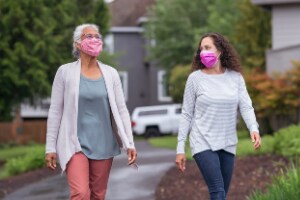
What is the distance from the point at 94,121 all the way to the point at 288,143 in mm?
7304

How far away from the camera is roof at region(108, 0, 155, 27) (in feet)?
147

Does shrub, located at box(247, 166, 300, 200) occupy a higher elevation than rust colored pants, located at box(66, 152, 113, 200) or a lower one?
lower

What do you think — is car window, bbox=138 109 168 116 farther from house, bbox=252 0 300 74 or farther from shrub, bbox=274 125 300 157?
shrub, bbox=274 125 300 157

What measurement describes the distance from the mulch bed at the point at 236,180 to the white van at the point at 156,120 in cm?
2261

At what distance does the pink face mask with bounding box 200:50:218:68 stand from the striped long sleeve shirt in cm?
9

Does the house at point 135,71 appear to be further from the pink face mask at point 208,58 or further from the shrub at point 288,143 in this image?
the pink face mask at point 208,58

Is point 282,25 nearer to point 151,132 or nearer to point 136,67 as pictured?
point 151,132

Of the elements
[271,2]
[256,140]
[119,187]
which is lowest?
[119,187]

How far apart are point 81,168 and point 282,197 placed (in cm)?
179

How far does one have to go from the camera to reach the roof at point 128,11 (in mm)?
44688

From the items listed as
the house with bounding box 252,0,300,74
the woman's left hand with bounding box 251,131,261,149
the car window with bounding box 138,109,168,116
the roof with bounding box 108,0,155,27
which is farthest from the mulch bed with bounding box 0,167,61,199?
the roof with bounding box 108,0,155,27

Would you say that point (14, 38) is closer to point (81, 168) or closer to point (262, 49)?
point (262, 49)

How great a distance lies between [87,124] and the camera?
586 centimetres

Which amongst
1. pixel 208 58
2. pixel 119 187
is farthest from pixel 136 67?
pixel 208 58
